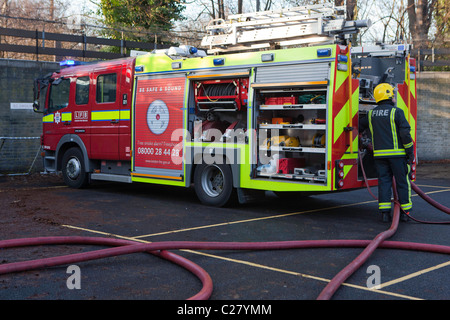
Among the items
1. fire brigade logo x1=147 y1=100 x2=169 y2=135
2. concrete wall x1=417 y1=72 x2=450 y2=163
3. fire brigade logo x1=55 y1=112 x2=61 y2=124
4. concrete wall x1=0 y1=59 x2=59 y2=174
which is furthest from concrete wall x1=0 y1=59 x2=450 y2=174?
concrete wall x1=417 y1=72 x2=450 y2=163

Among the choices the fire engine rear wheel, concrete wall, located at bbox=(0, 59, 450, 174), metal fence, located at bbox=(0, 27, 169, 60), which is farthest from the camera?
metal fence, located at bbox=(0, 27, 169, 60)

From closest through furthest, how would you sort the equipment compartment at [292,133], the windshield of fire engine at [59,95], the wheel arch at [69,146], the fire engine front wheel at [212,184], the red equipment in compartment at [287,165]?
1. the equipment compartment at [292,133]
2. the red equipment in compartment at [287,165]
3. the fire engine front wheel at [212,184]
4. the wheel arch at [69,146]
5. the windshield of fire engine at [59,95]

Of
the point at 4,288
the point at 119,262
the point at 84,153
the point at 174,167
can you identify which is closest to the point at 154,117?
the point at 174,167

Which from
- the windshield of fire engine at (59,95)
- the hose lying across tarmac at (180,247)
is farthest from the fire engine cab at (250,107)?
the hose lying across tarmac at (180,247)

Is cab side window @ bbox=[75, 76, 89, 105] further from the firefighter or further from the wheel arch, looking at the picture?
the firefighter

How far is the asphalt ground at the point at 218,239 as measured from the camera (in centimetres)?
446

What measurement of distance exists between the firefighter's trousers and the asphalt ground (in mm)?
305

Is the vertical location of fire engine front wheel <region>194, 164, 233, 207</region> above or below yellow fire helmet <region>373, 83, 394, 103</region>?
below

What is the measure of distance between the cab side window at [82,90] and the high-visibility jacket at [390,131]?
625 cm

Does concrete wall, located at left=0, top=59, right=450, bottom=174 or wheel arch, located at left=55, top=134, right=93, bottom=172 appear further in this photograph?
concrete wall, located at left=0, top=59, right=450, bottom=174

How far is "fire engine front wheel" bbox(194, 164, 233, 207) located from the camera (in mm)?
8960

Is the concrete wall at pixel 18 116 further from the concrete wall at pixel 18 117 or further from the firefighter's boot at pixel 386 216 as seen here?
the firefighter's boot at pixel 386 216

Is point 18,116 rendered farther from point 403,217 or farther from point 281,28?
point 403,217

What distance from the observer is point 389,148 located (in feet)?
25.1
